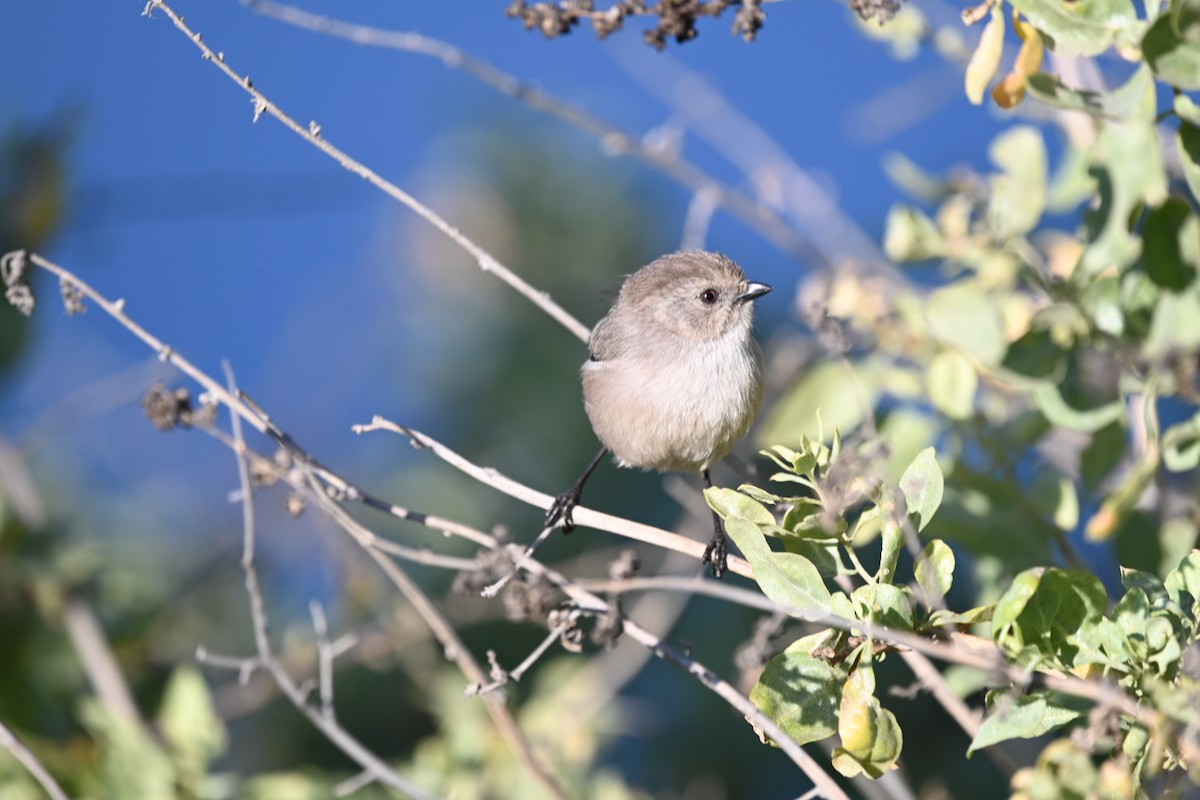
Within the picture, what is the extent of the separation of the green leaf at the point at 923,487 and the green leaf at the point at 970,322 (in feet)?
1.77

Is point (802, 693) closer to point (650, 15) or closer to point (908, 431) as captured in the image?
point (908, 431)

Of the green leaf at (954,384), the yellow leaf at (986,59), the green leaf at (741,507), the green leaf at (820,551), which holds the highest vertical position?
the yellow leaf at (986,59)

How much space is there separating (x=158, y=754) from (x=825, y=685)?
5.53 ft

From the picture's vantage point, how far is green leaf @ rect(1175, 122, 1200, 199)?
1.96 metres

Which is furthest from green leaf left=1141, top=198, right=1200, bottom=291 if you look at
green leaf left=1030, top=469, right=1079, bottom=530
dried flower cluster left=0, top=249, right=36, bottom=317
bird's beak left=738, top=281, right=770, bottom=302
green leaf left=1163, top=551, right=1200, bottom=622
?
dried flower cluster left=0, top=249, right=36, bottom=317

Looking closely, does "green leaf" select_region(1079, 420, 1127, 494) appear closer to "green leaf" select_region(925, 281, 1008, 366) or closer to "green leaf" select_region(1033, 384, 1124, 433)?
"green leaf" select_region(1033, 384, 1124, 433)

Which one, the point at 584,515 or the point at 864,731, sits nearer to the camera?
the point at 864,731

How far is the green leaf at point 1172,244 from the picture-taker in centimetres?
215

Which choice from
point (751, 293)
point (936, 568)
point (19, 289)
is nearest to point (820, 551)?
point (936, 568)

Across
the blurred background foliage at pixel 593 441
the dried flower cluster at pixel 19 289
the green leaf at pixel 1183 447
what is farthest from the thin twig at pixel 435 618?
the green leaf at pixel 1183 447

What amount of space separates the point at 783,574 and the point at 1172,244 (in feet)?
3.20

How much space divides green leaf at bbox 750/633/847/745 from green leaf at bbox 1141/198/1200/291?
3.10ft

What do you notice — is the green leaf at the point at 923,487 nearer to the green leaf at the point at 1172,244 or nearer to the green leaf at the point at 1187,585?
the green leaf at the point at 1187,585

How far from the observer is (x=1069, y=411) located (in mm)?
2416
